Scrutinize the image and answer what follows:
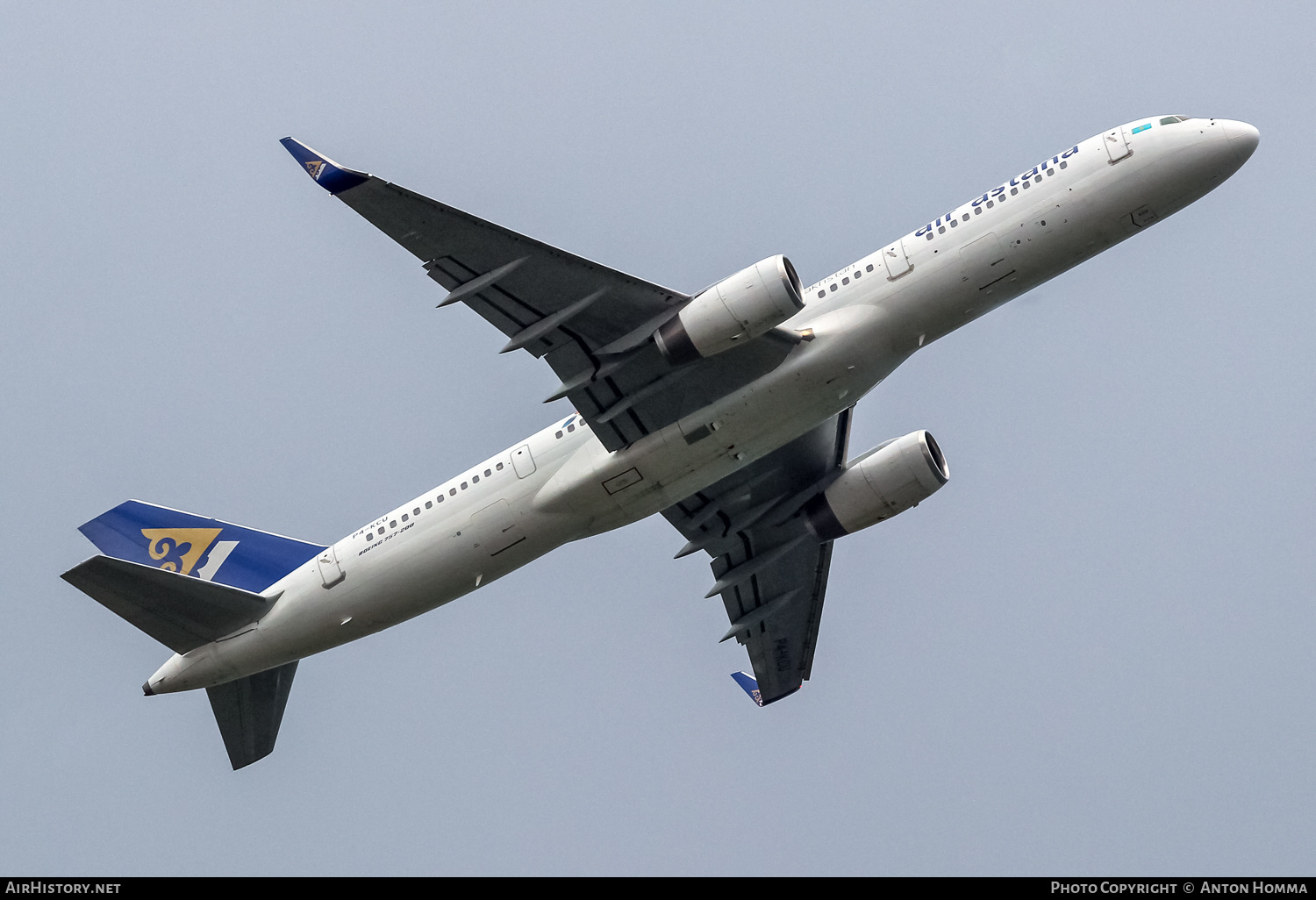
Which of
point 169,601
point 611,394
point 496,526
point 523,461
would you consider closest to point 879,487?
point 611,394

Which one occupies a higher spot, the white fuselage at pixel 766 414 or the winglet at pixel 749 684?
the white fuselage at pixel 766 414

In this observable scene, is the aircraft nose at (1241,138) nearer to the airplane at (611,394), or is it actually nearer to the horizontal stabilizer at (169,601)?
the airplane at (611,394)

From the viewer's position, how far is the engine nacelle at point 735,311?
30812 mm

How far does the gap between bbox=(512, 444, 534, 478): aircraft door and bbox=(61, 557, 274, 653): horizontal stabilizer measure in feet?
25.8

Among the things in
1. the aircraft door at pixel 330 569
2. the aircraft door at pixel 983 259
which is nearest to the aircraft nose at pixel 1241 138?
the aircraft door at pixel 983 259

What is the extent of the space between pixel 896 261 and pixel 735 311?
477 centimetres

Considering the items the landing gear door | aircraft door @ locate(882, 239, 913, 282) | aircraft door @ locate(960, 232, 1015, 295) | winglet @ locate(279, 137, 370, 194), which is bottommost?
aircraft door @ locate(960, 232, 1015, 295)

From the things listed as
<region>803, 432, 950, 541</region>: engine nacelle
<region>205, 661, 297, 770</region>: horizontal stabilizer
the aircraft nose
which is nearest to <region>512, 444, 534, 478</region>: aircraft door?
<region>803, 432, 950, 541</region>: engine nacelle

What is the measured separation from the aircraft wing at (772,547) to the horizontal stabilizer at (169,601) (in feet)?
42.8

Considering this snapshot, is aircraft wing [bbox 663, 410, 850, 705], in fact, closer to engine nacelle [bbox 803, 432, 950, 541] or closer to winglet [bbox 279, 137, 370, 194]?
engine nacelle [bbox 803, 432, 950, 541]

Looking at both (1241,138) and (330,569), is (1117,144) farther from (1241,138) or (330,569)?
(330,569)

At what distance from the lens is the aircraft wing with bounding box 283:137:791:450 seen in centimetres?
3069

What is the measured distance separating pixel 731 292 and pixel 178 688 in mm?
18940
